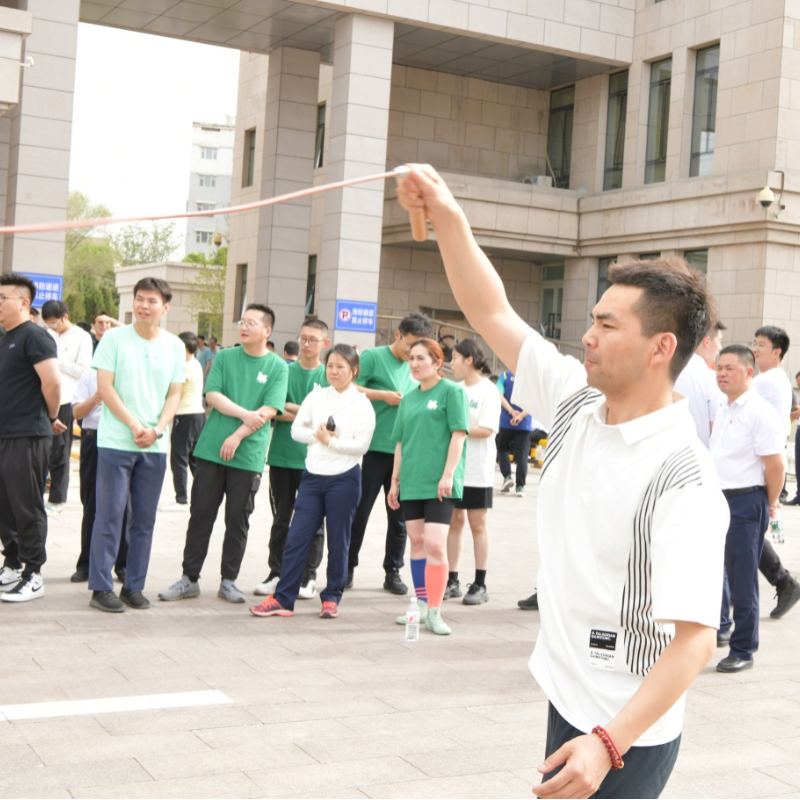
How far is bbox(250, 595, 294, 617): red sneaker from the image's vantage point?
24.4 ft

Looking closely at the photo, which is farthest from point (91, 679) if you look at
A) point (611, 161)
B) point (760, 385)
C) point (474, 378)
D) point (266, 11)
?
point (611, 161)

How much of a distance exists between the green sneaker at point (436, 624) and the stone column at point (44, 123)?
13.8 m

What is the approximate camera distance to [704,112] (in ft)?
84.3

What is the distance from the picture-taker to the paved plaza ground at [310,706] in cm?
440

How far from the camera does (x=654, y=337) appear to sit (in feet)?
7.94

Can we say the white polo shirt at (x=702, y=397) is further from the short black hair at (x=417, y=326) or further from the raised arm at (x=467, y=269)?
the raised arm at (x=467, y=269)

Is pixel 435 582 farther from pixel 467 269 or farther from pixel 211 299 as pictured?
pixel 211 299

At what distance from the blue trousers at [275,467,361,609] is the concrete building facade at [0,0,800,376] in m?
14.8

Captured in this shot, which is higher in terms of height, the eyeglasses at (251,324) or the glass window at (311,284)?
the glass window at (311,284)

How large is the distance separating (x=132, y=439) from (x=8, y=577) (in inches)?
59.5

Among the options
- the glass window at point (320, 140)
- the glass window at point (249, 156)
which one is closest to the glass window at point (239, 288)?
the glass window at point (249, 156)

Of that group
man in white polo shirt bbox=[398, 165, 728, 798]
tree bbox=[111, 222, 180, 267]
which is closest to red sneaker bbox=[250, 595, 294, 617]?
man in white polo shirt bbox=[398, 165, 728, 798]

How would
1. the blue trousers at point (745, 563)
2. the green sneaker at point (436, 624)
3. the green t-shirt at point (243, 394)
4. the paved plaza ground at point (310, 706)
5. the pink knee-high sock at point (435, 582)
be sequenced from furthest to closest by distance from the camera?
the green t-shirt at point (243, 394) < the pink knee-high sock at point (435, 582) < the green sneaker at point (436, 624) < the blue trousers at point (745, 563) < the paved plaza ground at point (310, 706)

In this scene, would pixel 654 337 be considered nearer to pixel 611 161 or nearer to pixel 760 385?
pixel 760 385
